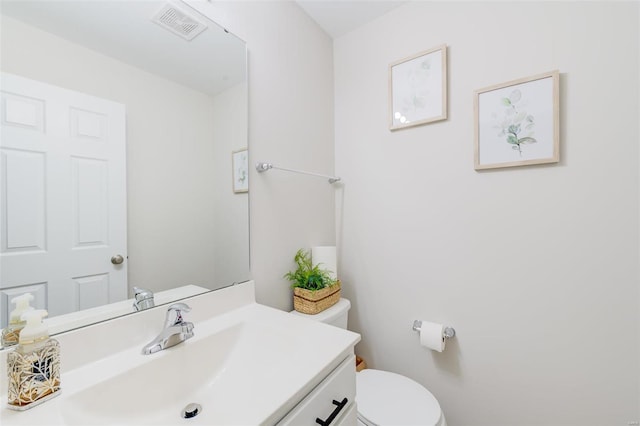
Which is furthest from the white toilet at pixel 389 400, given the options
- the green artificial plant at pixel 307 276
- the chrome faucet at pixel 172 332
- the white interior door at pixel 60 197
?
the white interior door at pixel 60 197

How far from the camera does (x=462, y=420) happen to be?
123 centimetres

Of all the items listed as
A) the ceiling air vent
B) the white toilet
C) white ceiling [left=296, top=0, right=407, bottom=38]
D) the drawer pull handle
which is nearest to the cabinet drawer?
the drawer pull handle

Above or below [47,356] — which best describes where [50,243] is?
above

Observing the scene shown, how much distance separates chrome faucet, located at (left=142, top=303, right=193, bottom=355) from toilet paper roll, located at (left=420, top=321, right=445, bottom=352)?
100 centimetres

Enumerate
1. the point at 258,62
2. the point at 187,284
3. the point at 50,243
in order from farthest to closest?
the point at 258,62
the point at 187,284
the point at 50,243

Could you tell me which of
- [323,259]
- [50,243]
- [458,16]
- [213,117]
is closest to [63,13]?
[213,117]

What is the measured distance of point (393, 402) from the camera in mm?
1054

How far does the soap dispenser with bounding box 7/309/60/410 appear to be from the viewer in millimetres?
475

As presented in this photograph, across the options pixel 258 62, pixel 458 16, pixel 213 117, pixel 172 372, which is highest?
pixel 458 16

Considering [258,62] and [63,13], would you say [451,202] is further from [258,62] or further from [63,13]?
[63,13]

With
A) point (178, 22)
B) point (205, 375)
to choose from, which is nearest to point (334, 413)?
point (205, 375)

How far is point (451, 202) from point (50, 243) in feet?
4.60

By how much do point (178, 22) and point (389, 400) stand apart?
1.60 metres

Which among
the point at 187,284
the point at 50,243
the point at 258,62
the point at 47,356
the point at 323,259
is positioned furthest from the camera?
the point at 323,259
